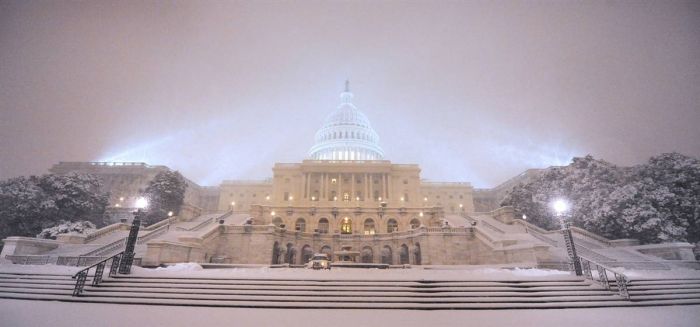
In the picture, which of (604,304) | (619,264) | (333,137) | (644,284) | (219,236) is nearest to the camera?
(604,304)

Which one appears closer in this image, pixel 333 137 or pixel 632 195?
pixel 632 195

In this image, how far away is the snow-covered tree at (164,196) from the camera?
134 ft

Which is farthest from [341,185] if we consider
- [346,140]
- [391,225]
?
[346,140]

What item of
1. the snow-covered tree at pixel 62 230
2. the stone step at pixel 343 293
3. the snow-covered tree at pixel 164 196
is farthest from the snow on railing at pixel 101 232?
the stone step at pixel 343 293

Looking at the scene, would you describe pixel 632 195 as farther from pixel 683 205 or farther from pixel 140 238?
pixel 140 238

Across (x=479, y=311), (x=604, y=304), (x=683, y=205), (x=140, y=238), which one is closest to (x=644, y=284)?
(x=604, y=304)

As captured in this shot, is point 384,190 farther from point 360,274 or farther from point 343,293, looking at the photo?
point 343,293

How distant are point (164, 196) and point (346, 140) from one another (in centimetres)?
5727

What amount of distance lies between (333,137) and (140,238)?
70284mm

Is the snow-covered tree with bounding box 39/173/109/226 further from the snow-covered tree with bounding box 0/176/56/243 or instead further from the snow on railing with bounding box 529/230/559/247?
the snow on railing with bounding box 529/230/559/247

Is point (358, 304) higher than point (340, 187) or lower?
lower

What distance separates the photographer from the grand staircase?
11359mm

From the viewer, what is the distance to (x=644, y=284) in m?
13.0

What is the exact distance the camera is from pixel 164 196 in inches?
1652
